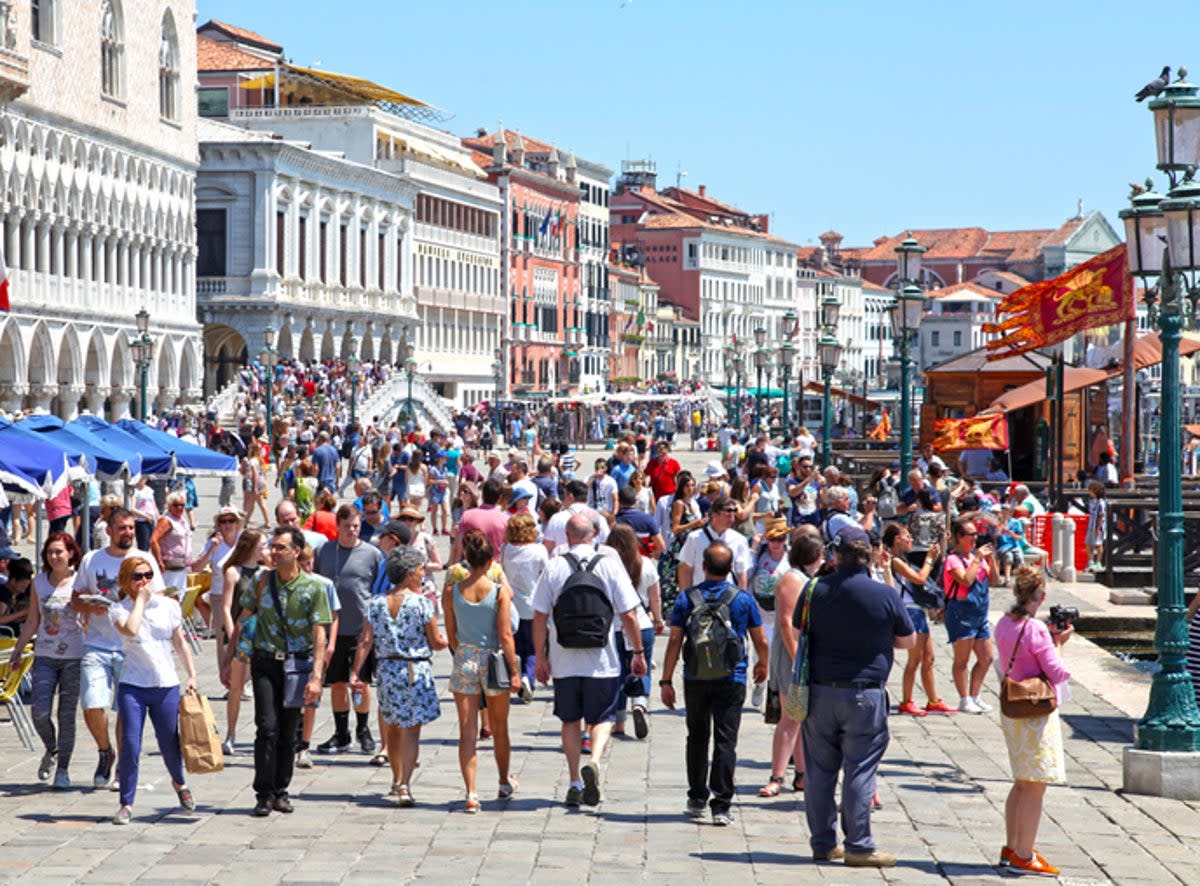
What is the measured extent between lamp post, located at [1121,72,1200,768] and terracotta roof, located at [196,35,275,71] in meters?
78.7

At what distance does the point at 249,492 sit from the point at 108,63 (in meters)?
31.4

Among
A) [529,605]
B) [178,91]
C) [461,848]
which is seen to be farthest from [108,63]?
[461,848]

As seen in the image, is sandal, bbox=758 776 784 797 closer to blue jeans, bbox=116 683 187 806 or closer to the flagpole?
blue jeans, bbox=116 683 187 806

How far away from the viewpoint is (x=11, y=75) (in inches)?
1619

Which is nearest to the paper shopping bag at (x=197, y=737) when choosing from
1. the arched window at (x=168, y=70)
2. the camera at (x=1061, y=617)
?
the camera at (x=1061, y=617)

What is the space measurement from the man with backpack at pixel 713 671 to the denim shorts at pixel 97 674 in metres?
2.68

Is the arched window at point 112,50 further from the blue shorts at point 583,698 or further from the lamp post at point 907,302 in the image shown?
the blue shorts at point 583,698

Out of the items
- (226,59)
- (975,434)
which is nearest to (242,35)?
(226,59)

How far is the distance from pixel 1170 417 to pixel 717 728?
10.5 ft

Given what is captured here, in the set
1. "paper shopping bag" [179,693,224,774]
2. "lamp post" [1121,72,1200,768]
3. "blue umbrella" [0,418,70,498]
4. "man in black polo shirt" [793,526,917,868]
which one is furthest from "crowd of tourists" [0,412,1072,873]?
"blue umbrella" [0,418,70,498]

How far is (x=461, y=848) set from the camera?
1020 centimetres

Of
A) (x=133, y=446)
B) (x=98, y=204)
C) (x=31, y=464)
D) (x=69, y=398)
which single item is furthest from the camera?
(x=98, y=204)

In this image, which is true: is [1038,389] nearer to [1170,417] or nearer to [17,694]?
[1170,417]

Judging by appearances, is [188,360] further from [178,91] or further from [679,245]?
[679,245]
